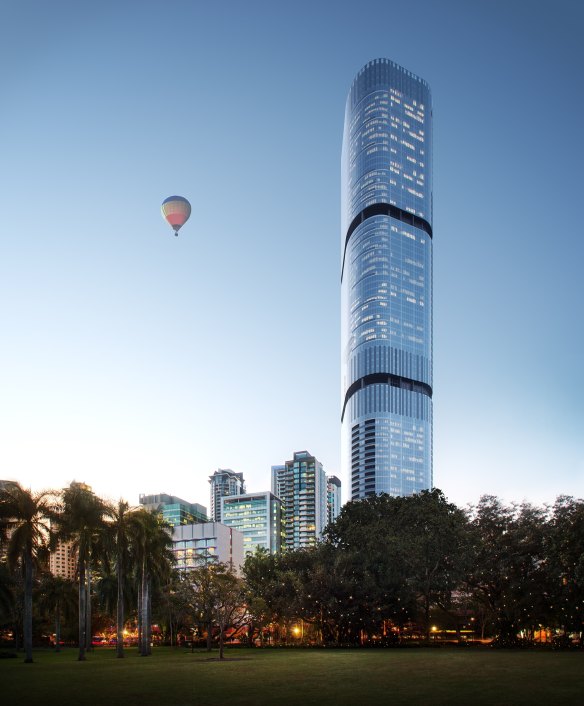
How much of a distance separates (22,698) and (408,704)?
15.0 m

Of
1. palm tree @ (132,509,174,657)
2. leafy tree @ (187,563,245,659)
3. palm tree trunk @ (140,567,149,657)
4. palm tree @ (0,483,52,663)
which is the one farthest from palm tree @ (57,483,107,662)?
leafy tree @ (187,563,245,659)

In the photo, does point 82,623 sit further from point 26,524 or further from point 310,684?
point 310,684

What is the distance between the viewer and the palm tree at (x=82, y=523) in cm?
5631

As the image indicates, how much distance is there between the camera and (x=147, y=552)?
2493 inches

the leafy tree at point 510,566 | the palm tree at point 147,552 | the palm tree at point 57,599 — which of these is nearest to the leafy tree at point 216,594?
the palm tree at point 147,552

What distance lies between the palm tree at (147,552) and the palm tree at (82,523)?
3.85 meters

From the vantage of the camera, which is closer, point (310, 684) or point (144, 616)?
point (310, 684)

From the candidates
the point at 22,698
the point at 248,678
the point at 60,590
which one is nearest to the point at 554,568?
the point at 248,678

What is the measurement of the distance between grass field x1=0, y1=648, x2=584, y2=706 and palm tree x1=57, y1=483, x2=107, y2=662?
567 inches

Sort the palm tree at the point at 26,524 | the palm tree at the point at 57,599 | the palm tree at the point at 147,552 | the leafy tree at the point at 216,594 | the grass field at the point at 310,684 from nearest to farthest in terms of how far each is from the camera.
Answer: the grass field at the point at 310,684 → the palm tree at the point at 26,524 → the leafy tree at the point at 216,594 → the palm tree at the point at 147,552 → the palm tree at the point at 57,599

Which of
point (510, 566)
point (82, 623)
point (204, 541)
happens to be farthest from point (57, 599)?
point (204, 541)

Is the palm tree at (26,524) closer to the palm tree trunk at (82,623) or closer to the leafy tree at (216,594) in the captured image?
the palm tree trunk at (82,623)

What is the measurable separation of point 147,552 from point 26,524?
41.3ft

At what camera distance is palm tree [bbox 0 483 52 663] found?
54.5 m
